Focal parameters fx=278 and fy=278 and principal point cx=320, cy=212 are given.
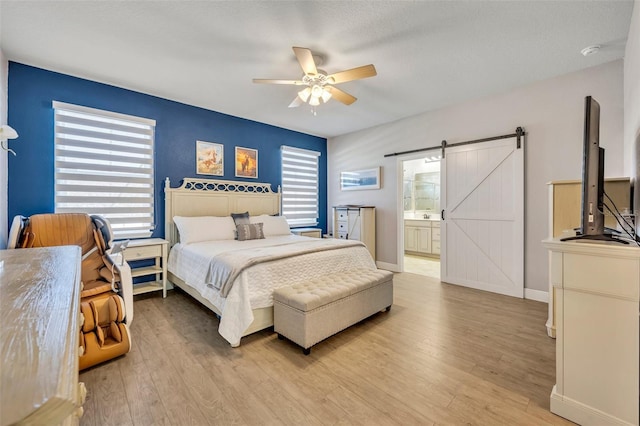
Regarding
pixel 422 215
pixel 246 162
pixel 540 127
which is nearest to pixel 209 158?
pixel 246 162

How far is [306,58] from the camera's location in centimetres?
237

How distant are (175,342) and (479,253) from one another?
13.0 ft

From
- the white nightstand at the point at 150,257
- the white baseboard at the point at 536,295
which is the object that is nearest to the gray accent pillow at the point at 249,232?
the white nightstand at the point at 150,257

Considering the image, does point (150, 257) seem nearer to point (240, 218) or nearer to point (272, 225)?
point (240, 218)

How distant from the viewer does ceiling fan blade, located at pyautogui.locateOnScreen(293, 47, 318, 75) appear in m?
2.25

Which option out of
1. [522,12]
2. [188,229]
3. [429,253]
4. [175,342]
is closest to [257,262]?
[175,342]

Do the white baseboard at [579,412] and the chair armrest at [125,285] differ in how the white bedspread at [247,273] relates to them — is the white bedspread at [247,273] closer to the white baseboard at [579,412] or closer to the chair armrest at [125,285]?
the chair armrest at [125,285]

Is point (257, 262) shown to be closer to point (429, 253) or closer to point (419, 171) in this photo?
point (429, 253)

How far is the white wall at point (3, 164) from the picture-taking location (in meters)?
2.77

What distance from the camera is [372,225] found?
17.4 feet

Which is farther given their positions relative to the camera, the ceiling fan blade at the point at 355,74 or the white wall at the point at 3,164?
the white wall at the point at 3,164

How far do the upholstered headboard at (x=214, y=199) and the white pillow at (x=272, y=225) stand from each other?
434mm

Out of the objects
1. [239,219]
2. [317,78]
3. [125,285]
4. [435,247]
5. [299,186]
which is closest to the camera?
[125,285]

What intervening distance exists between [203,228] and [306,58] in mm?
2601
